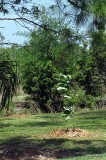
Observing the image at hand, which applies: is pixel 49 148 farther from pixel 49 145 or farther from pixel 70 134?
pixel 70 134

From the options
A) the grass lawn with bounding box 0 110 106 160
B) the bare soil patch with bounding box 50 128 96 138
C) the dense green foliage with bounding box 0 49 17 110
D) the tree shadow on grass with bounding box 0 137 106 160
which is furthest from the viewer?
the bare soil patch with bounding box 50 128 96 138

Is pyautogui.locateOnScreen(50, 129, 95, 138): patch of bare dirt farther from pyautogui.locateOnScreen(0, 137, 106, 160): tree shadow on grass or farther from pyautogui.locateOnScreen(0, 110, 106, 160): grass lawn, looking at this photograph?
pyautogui.locateOnScreen(0, 137, 106, 160): tree shadow on grass

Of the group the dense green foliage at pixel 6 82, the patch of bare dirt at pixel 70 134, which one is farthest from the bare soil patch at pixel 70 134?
the dense green foliage at pixel 6 82

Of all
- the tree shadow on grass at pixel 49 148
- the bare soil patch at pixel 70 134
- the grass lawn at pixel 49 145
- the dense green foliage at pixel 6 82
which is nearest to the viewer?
the dense green foliage at pixel 6 82

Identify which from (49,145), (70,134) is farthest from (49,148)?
(70,134)

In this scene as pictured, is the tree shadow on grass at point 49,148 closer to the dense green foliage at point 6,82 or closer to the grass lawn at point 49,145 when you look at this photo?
the grass lawn at point 49,145

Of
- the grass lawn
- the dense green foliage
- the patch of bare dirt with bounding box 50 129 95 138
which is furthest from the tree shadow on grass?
the dense green foliage

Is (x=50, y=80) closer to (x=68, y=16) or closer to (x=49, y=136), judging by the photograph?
(x=49, y=136)

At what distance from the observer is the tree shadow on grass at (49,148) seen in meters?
8.59

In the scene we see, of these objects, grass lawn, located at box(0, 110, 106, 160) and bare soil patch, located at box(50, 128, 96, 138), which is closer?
grass lawn, located at box(0, 110, 106, 160)

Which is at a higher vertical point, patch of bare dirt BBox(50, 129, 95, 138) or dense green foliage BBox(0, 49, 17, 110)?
dense green foliage BBox(0, 49, 17, 110)

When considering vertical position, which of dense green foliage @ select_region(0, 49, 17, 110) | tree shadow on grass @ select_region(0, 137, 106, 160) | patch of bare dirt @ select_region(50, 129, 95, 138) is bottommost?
patch of bare dirt @ select_region(50, 129, 95, 138)

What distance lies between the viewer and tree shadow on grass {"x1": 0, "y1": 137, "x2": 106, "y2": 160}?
8.59m

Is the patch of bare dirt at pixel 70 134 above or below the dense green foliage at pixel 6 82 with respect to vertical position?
below
